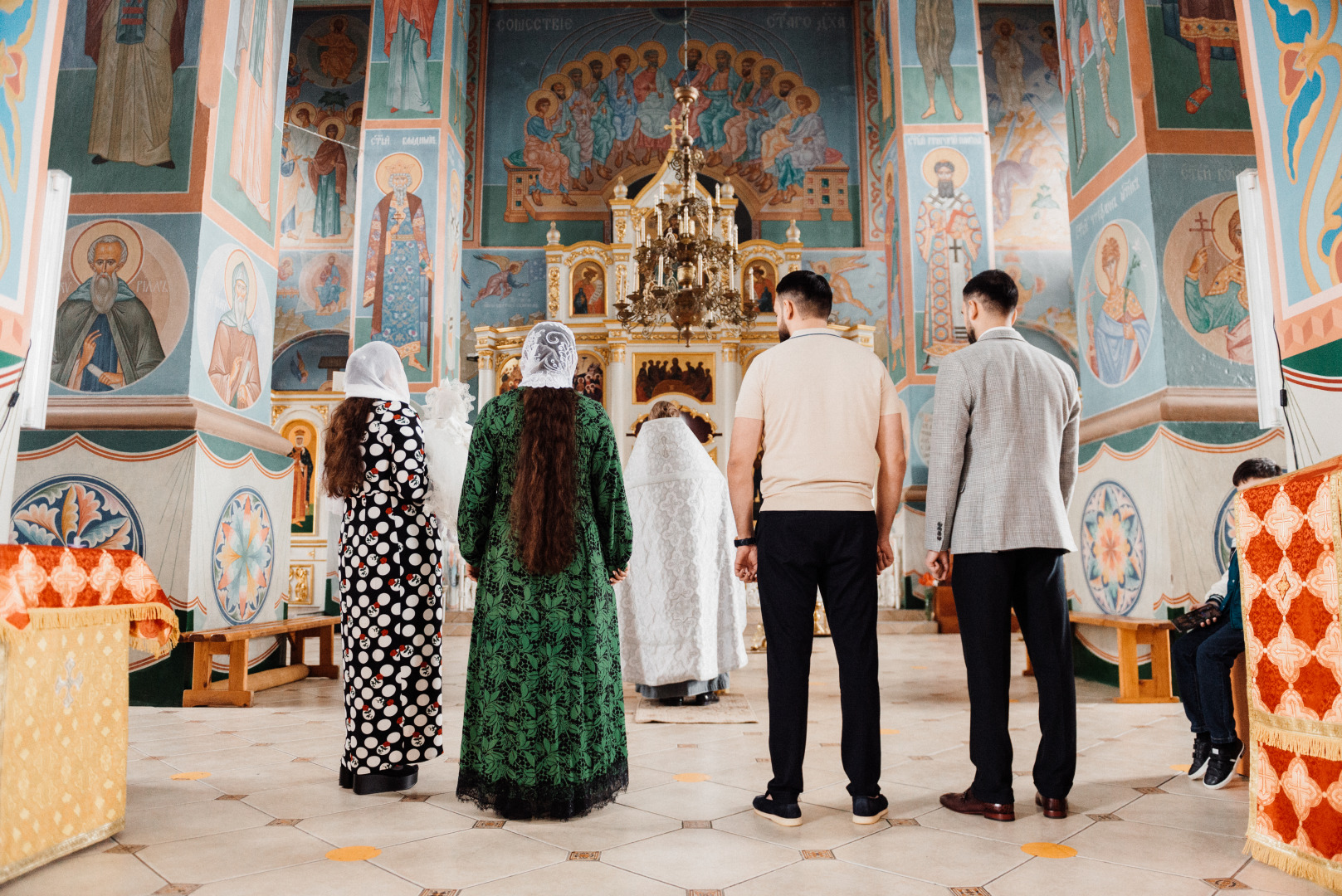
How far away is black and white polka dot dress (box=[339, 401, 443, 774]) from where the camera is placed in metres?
2.94

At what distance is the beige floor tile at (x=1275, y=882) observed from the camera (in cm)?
197

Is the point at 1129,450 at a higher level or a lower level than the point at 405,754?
higher

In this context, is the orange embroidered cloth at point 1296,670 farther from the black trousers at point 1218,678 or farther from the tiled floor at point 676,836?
the black trousers at point 1218,678

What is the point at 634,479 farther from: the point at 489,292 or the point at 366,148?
the point at 489,292

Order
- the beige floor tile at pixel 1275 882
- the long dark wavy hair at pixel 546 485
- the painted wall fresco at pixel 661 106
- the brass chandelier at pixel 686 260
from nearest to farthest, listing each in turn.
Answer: the beige floor tile at pixel 1275 882 → the long dark wavy hair at pixel 546 485 → the brass chandelier at pixel 686 260 → the painted wall fresco at pixel 661 106

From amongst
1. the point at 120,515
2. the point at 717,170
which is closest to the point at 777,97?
the point at 717,170

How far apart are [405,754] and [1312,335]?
11.7 ft

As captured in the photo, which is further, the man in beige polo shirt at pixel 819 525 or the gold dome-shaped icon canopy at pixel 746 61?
the gold dome-shaped icon canopy at pixel 746 61

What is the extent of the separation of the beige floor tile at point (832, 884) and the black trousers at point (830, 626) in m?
0.39

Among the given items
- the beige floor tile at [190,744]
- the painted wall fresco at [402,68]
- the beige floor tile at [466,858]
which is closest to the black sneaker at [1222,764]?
the beige floor tile at [466,858]

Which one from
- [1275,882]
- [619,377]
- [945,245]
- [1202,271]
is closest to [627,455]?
[619,377]

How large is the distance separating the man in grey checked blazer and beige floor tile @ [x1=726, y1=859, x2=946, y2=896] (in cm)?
58

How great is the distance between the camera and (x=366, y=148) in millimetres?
10047

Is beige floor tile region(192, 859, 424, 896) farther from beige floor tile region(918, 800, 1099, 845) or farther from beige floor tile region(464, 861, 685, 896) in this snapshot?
beige floor tile region(918, 800, 1099, 845)
